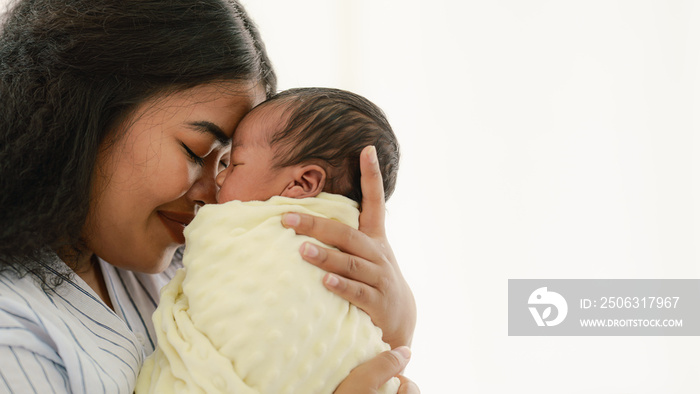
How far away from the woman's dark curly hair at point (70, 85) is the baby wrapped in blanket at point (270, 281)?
0.18 m

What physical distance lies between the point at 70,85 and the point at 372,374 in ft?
2.22

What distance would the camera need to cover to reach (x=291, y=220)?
888 mm

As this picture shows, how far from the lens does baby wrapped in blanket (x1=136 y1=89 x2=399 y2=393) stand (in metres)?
0.80

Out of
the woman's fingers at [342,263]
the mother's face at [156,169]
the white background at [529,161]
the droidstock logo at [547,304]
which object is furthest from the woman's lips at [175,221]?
the droidstock logo at [547,304]

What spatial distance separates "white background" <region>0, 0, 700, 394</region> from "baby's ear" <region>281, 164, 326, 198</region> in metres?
1.29

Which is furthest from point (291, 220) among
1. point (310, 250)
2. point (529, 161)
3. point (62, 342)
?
point (529, 161)

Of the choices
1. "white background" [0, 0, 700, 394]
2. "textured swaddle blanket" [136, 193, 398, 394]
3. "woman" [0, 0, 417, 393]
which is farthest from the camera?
"white background" [0, 0, 700, 394]

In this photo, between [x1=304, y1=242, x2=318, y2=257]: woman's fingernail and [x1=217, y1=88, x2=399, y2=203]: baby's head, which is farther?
[x1=217, y1=88, x2=399, y2=203]: baby's head

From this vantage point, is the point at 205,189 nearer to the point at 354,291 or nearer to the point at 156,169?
the point at 156,169

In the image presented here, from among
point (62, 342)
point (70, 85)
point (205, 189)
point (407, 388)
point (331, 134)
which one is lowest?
point (407, 388)

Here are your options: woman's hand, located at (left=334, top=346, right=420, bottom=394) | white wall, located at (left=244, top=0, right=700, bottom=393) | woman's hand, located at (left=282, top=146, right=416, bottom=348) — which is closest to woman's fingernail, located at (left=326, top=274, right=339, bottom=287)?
woman's hand, located at (left=282, top=146, right=416, bottom=348)

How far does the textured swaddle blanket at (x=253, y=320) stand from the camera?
31.6 inches

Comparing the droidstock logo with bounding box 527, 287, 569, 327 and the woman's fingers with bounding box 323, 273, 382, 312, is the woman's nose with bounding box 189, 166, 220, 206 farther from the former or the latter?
the droidstock logo with bounding box 527, 287, 569, 327

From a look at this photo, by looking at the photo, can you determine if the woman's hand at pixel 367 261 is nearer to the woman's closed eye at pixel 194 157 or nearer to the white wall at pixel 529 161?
the woman's closed eye at pixel 194 157
